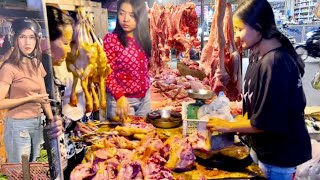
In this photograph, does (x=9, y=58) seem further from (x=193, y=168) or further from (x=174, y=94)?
(x=174, y=94)

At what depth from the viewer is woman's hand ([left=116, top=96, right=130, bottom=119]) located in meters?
3.23

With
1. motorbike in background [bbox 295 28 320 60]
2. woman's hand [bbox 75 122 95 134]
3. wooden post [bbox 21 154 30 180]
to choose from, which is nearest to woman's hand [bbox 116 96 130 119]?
woman's hand [bbox 75 122 95 134]

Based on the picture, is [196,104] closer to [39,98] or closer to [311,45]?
[39,98]

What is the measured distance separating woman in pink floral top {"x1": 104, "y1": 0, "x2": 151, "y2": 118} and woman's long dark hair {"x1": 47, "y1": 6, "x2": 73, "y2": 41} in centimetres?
109

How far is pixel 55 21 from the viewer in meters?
2.02

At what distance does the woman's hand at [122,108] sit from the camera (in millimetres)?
3232

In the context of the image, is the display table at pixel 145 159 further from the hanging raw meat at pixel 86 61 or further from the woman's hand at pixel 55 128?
the woman's hand at pixel 55 128

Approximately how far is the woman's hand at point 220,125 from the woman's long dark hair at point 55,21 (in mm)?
1360

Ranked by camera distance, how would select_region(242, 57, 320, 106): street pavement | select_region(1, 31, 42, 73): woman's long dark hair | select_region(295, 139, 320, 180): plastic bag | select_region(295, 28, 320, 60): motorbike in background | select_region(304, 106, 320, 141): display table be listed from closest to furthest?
select_region(1, 31, 42, 73): woman's long dark hair → select_region(295, 139, 320, 180): plastic bag → select_region(304, 106, 320, 141): display table → select_region(242, 57, 320, 106): street pavement → select_region(295, 28, 320, 60): motorbike in background

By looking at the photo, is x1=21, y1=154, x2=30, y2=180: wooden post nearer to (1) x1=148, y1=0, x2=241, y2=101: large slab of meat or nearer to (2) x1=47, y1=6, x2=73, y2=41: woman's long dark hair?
(2) x1=47, y1=6, x2=73, y2=41: woman's long dark hair

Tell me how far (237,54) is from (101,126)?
2.20m

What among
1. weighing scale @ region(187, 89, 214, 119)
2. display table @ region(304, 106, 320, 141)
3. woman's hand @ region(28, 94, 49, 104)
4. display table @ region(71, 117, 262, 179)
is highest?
woman's hand @ region(28, 94, 49, 104)

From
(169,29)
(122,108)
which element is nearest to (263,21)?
(122,108)

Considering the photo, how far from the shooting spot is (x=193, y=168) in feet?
7.29
